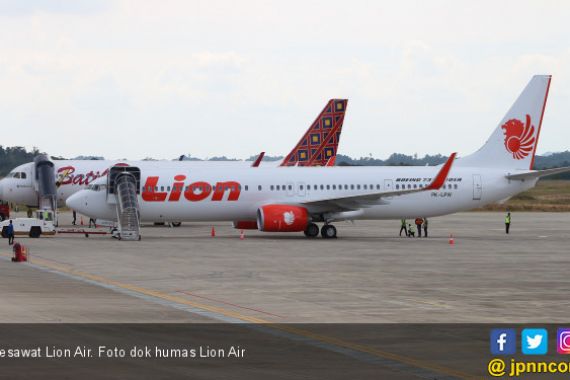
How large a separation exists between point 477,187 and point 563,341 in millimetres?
40037

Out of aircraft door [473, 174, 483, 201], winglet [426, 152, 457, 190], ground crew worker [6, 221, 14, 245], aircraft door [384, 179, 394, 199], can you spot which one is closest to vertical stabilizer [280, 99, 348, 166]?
aircraft door [384, 179, 394, 199]

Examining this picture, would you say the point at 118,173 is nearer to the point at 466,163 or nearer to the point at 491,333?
the point at 466,163

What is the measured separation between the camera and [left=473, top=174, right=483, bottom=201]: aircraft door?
6006 cm

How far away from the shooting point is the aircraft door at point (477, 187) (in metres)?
60.1

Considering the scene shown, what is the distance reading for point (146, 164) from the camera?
6475cm

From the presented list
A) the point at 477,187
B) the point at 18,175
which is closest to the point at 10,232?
the point at 18,175

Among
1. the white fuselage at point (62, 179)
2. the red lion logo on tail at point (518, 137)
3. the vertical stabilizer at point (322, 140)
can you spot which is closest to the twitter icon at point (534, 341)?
the red lion logo on tail at point (518, 137)

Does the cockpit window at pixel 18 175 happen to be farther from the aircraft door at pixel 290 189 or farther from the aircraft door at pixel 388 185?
the aircraft door at pixel 388 185

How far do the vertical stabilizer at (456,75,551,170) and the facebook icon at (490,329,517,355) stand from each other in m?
40.6

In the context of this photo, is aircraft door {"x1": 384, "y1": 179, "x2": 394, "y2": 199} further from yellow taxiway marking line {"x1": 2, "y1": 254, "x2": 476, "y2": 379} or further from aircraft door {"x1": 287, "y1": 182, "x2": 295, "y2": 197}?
yellow taxiway marking line {"x1": 2, "y1": 254, "x2": 476, "y2": 379}

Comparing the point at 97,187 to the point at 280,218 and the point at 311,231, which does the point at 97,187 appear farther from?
the point at 311,231

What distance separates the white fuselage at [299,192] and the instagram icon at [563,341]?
3575cm

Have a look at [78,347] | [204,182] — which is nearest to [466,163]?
[204,182]

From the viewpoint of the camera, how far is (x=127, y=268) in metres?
38.1
